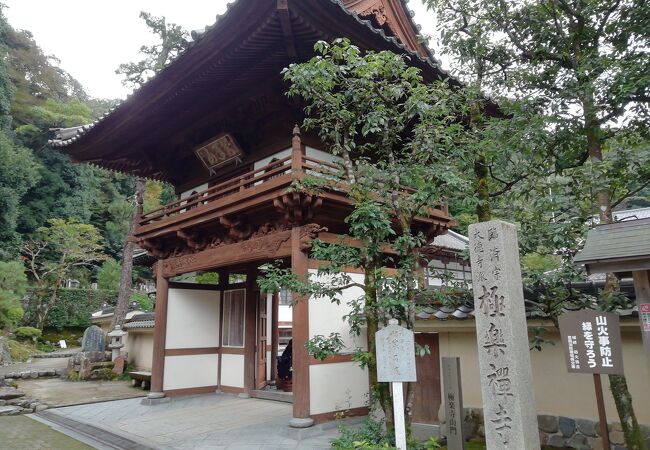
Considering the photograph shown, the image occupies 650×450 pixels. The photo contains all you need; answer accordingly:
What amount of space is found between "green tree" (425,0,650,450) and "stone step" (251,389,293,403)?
641 centimetres

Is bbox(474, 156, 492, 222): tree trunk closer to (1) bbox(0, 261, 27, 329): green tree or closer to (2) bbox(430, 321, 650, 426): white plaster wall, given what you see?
(2) bbox(430, 321, 650, 426): white plaster wall

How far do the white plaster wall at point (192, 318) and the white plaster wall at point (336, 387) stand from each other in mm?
4740

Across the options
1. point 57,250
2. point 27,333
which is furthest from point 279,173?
point 57,250

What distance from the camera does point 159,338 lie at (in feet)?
34.6

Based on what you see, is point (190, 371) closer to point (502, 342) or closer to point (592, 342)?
point (502, 342)

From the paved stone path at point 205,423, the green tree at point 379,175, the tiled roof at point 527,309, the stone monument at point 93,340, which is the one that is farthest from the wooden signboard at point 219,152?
the stone monument at point 93,340

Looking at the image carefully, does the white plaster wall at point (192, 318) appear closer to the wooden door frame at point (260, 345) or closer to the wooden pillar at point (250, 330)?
the wooden pillar at point (250, 330)

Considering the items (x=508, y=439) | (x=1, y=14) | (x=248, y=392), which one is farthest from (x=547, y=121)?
(x=1, y=14)

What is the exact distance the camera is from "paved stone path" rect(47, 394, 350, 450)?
22.4ft

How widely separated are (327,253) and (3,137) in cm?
2808

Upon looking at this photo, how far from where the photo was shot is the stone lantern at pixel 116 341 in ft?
52.6

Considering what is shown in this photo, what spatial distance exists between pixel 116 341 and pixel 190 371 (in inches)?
281

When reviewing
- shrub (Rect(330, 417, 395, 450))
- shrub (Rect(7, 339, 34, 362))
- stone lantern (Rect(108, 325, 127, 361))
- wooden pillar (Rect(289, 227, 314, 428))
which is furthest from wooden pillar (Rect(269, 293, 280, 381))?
shrub (Rect(7, 339, 34, 362))

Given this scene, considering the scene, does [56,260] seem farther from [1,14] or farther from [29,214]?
[1,14]
